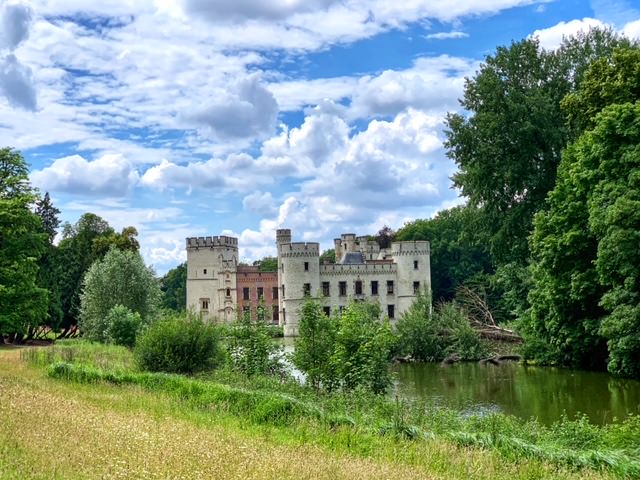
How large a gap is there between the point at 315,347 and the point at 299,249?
3894 cm

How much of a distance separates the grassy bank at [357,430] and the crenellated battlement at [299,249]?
129 ft

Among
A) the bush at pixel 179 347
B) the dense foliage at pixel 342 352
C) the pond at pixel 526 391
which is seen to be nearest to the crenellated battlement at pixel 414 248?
the pond at pixel 526 391

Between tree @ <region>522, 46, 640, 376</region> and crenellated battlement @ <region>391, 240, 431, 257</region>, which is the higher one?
crenellated battlement @ <region>391, 240, 431, 257</region>

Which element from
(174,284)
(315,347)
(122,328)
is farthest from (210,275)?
(315,347)

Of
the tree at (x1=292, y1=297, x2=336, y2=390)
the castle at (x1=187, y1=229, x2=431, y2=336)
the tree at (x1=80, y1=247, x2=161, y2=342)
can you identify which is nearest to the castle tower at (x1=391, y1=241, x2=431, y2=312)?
the castle at (x1=187, y1=229, x2=431, y2=336)

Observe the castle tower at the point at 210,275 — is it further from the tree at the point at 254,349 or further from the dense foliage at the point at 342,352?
the dense foliage at the point at 342,352

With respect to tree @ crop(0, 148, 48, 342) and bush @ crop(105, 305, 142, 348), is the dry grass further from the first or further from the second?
bush @ crop(105, 305, 142, 348)

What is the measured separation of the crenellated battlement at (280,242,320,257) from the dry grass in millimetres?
45703

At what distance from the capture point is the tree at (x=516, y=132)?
3241 cm

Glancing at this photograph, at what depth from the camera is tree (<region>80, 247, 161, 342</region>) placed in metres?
36.3

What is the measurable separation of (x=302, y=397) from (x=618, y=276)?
12.1 meters

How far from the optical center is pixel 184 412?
13.1 m

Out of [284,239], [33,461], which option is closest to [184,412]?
[33,461]

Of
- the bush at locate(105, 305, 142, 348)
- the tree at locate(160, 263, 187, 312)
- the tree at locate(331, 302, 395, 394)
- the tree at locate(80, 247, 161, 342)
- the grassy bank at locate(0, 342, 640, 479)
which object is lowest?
the grassy bank at locate(0, 342, 640, 479)
